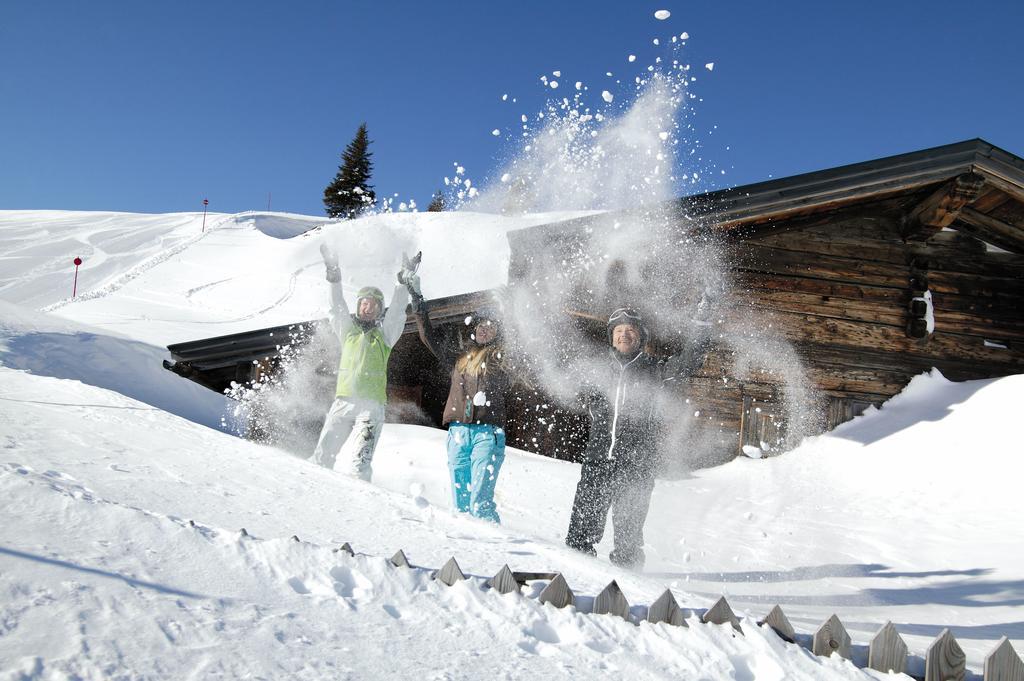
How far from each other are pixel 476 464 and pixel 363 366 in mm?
1237

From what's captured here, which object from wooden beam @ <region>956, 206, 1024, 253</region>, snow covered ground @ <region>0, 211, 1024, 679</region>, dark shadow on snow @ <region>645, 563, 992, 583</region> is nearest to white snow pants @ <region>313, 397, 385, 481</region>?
snow covered ground @ <region>0, 211, 1024, 679</region>

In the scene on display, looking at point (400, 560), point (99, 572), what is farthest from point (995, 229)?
point (99, 572)

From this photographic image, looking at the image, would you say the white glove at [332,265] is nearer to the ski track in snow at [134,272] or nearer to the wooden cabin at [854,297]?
the wooden cabin at [854,297]

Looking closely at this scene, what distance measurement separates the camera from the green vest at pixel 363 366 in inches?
191

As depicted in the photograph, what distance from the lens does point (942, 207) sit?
7.77m

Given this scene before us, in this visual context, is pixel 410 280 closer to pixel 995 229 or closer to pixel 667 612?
pixel 667 612

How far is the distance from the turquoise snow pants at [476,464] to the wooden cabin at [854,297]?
3.41 metres

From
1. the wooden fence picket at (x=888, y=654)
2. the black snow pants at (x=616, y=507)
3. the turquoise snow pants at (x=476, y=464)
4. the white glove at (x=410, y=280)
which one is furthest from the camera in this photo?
the white glove at (x=410, y=280)

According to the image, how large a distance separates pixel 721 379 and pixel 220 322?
16.0 metres

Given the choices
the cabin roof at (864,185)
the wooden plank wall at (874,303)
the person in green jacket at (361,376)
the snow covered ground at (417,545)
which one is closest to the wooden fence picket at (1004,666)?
the snow covered ground at (417,545)

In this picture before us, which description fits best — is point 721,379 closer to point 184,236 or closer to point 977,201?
point 977,201

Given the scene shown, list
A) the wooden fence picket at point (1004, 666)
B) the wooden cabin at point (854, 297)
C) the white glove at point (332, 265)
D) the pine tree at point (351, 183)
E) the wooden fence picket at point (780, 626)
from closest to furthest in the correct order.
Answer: the wooden fence picket at point (1004, 666), the wooden fence picket at point (780, 626), the white glove at point (332, 265), the wooden cabin at point (854, 297), the pine tree at point (351, 183)

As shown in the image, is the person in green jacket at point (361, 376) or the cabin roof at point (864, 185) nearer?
the person in green jacket at point (361, 376)

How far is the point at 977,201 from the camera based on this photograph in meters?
8.12
